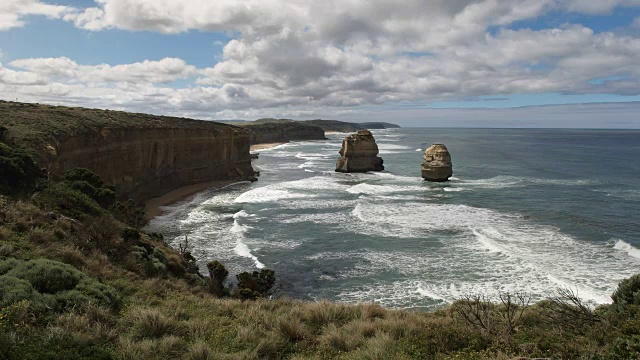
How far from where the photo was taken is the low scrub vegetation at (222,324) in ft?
23.4

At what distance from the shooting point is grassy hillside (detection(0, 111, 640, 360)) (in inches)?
281

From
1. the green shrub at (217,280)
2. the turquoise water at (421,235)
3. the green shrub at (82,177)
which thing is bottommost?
the turquoise water at (421,235)

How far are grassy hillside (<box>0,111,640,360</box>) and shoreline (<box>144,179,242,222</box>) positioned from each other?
905 inches

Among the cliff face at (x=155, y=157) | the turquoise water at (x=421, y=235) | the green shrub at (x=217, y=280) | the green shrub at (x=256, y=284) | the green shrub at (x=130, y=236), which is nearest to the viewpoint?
the green shrub at (x=130, y=236)

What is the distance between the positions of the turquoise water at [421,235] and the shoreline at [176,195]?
4.58ft

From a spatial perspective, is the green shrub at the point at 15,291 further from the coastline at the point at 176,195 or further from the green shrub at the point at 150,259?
the coastline at the point at 176,195

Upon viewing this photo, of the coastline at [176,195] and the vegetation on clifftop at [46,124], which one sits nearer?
the vegetation on clifftop at [46,124]

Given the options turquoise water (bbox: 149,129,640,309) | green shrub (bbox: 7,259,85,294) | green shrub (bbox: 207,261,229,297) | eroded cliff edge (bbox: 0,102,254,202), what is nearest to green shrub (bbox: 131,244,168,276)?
green shrub (bbox: 207,261,229,297)

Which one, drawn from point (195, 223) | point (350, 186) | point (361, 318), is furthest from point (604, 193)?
point (361, 318)

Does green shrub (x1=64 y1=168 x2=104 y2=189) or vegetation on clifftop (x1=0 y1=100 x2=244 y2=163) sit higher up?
vegetation on clifftop (x1=0 y1=100 x2=244 y2=163)

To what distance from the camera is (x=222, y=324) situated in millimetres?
9266

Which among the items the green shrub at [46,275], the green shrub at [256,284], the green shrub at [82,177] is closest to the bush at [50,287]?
the green shrub at [46,275]

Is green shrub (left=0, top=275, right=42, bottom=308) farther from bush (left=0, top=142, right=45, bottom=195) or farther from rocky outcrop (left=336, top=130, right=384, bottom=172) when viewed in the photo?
rocky outcrop (left=336, top=130, right=384, bottom=172)

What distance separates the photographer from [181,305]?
10438 millimetres
